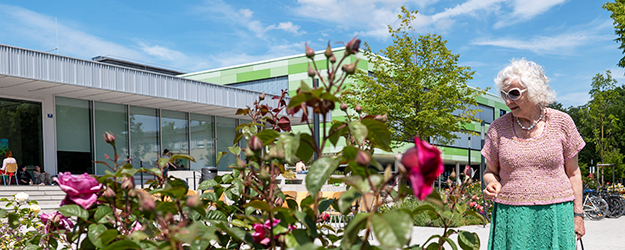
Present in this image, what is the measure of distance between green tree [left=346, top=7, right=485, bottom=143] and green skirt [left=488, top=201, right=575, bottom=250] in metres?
15.8

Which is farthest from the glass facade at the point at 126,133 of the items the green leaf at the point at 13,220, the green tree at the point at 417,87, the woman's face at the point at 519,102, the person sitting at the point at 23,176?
the green leaf at the point at 13,220

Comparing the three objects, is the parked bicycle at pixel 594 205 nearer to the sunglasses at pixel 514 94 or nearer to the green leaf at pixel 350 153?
the sunglasses at pixel 514 94

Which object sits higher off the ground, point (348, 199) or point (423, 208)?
point (348, 199)

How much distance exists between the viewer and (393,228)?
0.78 m

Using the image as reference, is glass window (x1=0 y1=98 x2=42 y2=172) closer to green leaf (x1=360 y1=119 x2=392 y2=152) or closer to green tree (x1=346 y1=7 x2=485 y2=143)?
green tree (x1=346 y1=7 x2=485 y2=143)

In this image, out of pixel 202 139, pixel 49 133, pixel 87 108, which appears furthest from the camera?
pixel 202 139

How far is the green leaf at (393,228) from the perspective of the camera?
0.76 meters

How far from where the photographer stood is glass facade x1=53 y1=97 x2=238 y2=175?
16078mm

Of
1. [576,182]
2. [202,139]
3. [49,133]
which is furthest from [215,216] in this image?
[202,139]

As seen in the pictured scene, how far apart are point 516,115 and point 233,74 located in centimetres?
3510

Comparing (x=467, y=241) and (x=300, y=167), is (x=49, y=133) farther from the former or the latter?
(x=467, y=241)

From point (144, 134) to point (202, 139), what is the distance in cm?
288

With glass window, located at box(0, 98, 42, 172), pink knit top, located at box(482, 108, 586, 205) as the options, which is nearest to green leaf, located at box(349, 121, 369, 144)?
pink knit top, located at box(482, 108, 586, 205)

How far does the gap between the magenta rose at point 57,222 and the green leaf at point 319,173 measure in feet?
2.89
